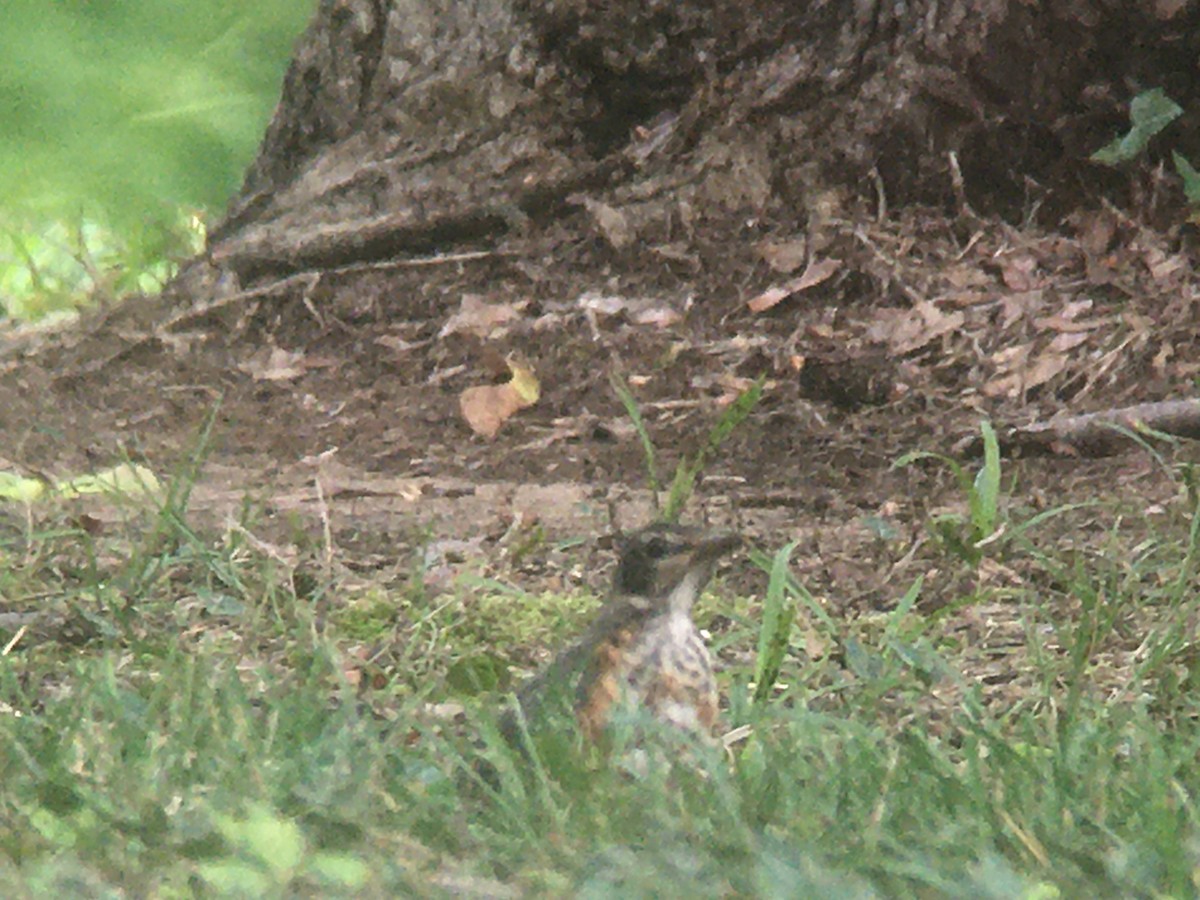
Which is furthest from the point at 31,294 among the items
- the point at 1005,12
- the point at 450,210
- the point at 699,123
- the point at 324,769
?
the point at 324,769

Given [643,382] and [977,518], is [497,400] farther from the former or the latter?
[977,518]

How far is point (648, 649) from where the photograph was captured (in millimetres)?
3322

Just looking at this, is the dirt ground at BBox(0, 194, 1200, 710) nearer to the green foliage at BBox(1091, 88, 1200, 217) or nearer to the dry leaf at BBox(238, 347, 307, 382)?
the dry leaf at BBox(238, 347, 307, 382)

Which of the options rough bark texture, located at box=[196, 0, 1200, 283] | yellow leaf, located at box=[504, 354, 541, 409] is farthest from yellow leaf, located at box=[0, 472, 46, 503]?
rough bark texture, located at box=[196, 0, 1200, 283]

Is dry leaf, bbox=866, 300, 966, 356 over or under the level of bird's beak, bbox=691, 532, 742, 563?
under

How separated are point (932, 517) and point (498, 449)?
1278 mm

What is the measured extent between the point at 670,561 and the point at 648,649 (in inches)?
7.2

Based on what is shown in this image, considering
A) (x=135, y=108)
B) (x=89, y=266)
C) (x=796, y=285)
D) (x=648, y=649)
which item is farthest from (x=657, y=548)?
(x=135, y=108)

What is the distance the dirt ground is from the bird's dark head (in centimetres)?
83

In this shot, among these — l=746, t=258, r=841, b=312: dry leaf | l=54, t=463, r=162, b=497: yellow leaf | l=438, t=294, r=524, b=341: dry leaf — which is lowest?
l=746, t=258, r=841, b=312: dry leaf

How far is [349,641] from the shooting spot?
4074 mm

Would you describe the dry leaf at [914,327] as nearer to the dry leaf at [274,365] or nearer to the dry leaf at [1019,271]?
the dry leaf at [1019,271]

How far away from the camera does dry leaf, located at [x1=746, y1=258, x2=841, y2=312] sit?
221 inches

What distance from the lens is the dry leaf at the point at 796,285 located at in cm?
562
